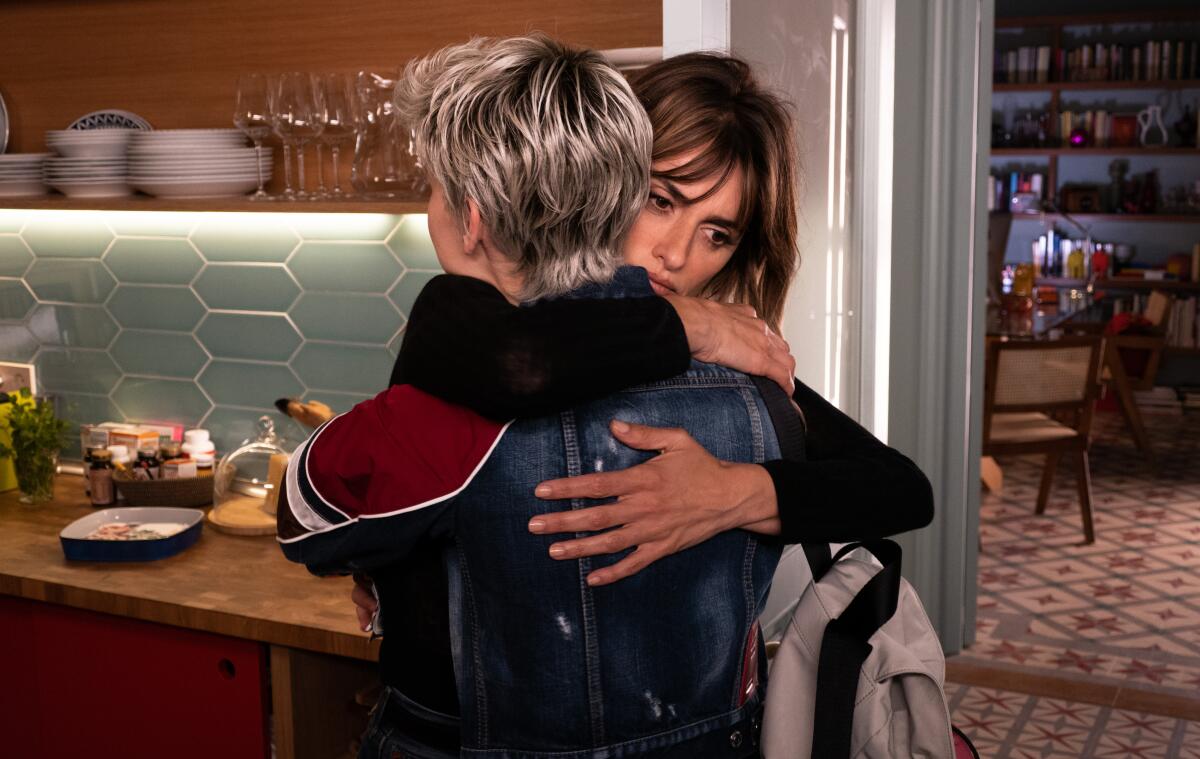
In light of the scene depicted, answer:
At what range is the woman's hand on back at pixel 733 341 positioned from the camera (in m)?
1.15

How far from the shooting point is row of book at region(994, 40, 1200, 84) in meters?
8.40

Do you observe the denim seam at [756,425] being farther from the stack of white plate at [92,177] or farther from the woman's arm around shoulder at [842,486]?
the stack of white plate at [92,177]

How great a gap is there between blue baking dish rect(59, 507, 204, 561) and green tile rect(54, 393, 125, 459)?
54 cm

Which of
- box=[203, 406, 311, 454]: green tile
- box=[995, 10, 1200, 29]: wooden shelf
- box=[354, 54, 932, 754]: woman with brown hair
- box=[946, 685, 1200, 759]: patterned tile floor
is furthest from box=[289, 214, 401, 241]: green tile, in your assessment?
box=[995, 10, 1200, 29]: wooden shelf

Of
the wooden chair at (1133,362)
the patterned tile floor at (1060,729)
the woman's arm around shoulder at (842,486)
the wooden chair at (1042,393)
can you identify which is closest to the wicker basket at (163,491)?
the woman's arm around shoulder at (842,486)

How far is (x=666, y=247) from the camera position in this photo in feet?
4.41

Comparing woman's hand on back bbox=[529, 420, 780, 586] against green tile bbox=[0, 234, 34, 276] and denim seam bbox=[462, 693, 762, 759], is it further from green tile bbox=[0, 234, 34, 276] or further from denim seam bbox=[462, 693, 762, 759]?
green tile bbox=[0, 234, 34, 276]

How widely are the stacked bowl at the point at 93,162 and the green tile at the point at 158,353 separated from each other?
1.44 feet

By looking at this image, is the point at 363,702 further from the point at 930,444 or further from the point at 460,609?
the point at 930,444

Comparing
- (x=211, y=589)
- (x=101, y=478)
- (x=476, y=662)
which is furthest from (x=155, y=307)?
(x=476, y=662)

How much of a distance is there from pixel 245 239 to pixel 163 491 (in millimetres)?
607

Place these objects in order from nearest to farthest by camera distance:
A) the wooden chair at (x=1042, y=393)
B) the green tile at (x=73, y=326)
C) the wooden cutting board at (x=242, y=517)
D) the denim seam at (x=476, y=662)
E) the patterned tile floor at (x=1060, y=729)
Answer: the denim seam at (x=476, y=662)
the wooden cutting board at (x=242, y=517)
the green tile at (x=73, y=326)
the patterned tile floor at (x=1060, y=729)
the wooden chair at (x=1042, y=393)

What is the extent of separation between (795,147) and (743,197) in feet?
0.33

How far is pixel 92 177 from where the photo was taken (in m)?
2.50
